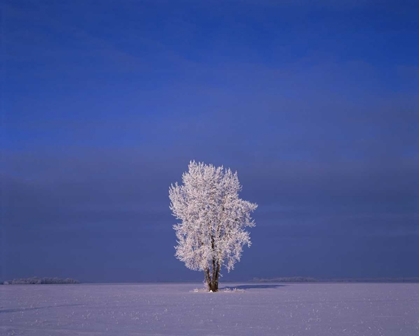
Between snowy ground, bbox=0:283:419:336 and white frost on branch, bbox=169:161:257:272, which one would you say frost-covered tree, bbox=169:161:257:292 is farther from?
snowy ground, bbox=0:283:419:336

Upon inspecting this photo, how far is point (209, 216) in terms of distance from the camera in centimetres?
5462

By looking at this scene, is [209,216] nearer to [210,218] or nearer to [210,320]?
[210,218]

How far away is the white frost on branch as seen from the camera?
54688 millimetres

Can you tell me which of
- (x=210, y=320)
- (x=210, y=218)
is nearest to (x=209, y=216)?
(x=210, y=218)

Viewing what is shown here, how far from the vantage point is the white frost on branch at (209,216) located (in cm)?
5469

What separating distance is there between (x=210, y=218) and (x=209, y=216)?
1.02 ft

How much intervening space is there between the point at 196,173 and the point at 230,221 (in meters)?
5.36

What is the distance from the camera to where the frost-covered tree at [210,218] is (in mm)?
54656

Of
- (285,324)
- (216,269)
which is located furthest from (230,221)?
(285,324)

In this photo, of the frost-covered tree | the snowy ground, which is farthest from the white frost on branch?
the snowy ground

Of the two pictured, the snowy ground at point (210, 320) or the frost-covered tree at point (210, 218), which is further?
the frost-covered tree at point (210, 218)

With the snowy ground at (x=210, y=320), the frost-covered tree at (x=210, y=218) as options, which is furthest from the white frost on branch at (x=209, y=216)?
the snowy ground at (x=210, y=320)

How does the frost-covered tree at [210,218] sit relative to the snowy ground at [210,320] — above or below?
above

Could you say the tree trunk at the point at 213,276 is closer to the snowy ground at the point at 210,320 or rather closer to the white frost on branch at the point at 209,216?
the white frost on branch at the point at 209,216
